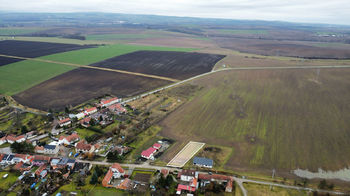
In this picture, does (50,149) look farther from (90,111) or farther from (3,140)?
(90,111)

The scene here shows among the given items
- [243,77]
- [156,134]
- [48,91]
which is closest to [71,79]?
[48,91]

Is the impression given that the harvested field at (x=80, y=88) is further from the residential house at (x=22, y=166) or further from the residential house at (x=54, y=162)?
the residential house at (x=54, y=162)

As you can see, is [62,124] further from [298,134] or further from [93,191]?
[298,134]

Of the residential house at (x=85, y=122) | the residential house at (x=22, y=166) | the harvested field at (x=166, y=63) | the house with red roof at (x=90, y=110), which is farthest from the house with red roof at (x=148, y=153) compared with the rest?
the harvested field at (x=166, y=63)

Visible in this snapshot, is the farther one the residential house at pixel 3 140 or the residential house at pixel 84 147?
the residential house at pixel 3 140

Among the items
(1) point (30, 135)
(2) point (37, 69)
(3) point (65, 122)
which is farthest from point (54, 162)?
(2) point (37, 69)

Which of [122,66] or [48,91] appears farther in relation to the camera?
[122,66]
